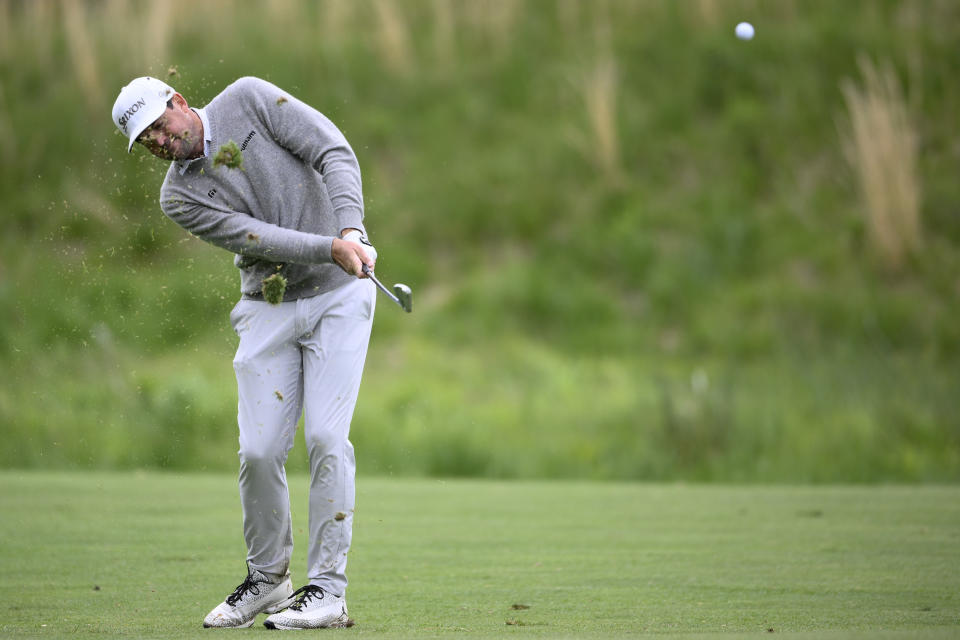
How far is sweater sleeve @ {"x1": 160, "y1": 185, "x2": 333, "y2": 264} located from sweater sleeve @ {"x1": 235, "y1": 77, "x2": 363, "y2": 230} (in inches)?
6.7

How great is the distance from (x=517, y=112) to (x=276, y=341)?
A: 523 inches

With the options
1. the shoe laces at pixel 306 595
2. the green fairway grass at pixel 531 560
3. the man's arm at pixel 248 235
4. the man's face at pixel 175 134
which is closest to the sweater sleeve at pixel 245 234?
the man's arm at pixel 248 235

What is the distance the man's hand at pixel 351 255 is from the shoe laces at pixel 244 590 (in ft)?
3.92

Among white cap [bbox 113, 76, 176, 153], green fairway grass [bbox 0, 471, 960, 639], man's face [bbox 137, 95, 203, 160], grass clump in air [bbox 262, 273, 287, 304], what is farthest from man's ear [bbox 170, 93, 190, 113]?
green fairway grass [bbox 0, 471, 960, 639]

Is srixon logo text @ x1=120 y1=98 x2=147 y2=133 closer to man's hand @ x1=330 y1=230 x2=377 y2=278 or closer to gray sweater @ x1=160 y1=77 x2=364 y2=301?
gray sweater @ x1=160 y1=77 x2=364 y2=301

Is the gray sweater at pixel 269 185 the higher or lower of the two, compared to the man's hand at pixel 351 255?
higher

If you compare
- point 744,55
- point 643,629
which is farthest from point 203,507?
point 744,55

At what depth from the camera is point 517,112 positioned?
17672 millimetres

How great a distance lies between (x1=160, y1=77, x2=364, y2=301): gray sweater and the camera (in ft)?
15.5

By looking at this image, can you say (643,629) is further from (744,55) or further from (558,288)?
(744,55)

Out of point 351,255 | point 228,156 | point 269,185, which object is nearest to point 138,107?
point 228,156

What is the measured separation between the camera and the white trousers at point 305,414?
466 cm

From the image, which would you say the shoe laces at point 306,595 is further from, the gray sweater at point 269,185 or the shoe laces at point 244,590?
the gray sweater at point 269,185

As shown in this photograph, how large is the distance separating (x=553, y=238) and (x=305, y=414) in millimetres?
11805
